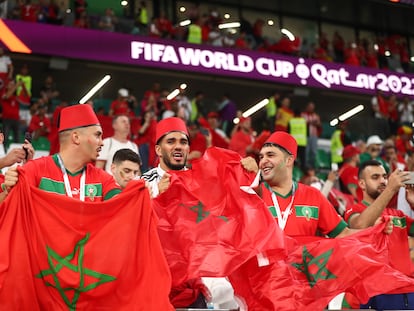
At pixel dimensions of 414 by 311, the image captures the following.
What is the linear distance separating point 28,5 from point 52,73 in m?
2.66

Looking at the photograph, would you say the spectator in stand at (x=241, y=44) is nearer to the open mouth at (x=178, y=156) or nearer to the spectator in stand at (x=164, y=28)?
the spectator in stand at (x=164, y=28)

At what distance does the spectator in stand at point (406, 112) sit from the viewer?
18.7 m

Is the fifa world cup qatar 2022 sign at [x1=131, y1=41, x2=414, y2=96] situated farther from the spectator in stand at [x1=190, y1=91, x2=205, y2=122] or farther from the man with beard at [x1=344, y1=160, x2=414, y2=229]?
the man with beard at [x1=344, y1=160, x2=414, y2=229]

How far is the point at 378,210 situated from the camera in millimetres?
5684

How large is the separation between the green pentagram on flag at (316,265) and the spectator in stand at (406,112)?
1407cm

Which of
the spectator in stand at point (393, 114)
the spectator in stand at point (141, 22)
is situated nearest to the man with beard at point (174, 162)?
the spectator in stand at point (141, 22)

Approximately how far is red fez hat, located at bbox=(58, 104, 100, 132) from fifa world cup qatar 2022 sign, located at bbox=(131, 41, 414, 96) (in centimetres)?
1137

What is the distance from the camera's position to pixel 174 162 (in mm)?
5879

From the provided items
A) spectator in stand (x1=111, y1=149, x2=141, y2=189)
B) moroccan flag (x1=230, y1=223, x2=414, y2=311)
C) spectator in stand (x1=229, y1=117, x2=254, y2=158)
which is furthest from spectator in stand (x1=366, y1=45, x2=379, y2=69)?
moroccan flag (x1=230, y1=223, x2=414, y2=311)

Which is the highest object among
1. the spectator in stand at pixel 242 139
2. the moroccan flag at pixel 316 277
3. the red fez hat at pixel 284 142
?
the spectator in stand at pixel 242 139

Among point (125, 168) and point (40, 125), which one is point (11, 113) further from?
point (125, 168)

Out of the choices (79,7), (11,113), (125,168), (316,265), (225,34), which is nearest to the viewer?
(316,265)

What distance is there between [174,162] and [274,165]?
802 mm

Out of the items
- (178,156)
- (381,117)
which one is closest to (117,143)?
(178,156)
